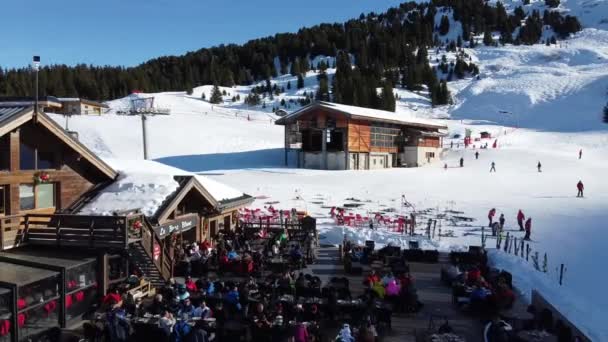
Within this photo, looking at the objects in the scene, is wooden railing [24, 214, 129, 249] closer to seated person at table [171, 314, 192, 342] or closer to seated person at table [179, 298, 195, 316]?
seated person at table [179, 298, 195, 316]

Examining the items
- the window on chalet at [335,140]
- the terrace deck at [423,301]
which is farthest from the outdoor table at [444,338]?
the window on chalet at [335,140]

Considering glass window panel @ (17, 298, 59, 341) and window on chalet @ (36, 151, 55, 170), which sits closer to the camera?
glass window panel @ (17, 298, 59, 341)

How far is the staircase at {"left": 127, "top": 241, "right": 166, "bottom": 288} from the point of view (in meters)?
13.3

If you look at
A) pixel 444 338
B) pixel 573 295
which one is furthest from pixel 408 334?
pixel 573 295

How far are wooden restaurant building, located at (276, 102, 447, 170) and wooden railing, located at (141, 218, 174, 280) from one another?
29286mm

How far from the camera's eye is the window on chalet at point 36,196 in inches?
504

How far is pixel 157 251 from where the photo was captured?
1406 centimetres

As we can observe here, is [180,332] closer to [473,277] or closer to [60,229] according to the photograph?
[60,229]

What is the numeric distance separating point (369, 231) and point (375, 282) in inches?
339

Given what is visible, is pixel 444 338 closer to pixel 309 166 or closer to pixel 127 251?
pixel 127 251

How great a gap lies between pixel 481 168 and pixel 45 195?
35.6 metres

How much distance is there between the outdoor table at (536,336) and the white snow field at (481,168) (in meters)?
3.43

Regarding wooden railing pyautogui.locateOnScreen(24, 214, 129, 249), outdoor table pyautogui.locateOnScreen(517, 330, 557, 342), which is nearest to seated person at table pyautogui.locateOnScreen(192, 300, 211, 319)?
wooden railing pyautogui.locateOnScreen(24, 214, 129, 249)

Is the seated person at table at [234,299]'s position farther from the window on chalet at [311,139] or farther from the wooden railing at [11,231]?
the window on chalet at [311,139]
